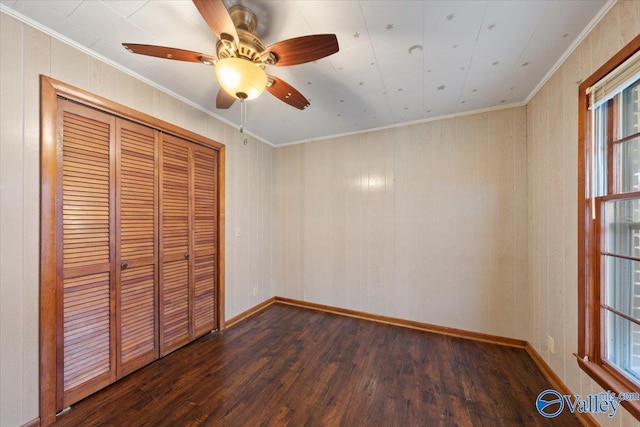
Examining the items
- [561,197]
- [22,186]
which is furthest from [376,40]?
[22,186]

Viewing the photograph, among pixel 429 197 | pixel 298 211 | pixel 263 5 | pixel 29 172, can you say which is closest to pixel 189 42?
pixel 263 5

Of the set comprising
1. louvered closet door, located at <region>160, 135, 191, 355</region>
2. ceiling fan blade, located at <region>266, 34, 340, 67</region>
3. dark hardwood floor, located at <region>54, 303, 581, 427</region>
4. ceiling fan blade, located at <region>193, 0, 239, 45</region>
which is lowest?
dark hardwood floor, located at <region>54, 303, 581, 427</region>

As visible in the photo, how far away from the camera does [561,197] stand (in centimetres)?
166

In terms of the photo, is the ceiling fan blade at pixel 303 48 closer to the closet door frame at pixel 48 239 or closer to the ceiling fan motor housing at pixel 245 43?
the ceiling fan motor housing at pixel 245 43

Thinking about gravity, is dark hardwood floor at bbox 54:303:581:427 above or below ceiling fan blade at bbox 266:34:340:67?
below

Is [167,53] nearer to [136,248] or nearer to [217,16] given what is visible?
[217,16]

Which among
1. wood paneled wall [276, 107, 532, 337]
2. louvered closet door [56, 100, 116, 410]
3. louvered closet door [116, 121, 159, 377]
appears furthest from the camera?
wood paneled wall [276, 107, 532, 337]

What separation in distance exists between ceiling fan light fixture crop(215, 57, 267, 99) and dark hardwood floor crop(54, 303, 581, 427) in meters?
2.04

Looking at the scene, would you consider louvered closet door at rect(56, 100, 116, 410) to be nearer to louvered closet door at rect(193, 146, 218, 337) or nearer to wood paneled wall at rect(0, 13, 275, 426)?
wood paneled wall at rect(0, 13, 275, 426)

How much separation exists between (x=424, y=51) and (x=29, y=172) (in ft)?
8.65

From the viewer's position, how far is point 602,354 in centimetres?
131

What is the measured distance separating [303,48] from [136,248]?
2010 millimetres

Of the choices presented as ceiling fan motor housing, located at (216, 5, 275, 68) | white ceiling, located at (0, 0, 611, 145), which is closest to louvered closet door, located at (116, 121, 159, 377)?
white ceiling, located at (0, 0, 611, 145)

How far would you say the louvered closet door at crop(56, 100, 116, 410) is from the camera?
1494mm
